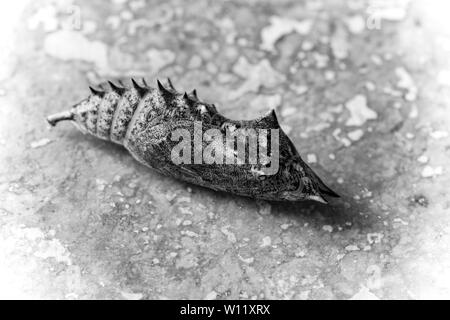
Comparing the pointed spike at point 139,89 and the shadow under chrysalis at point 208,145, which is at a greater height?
the pointed spike at point 139,89

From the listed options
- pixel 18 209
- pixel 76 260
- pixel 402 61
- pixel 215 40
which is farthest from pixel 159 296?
pixel 402 61

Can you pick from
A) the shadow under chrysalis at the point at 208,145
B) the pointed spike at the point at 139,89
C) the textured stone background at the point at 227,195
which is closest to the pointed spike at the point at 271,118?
the shadow under chrysalis at the point at 208,145

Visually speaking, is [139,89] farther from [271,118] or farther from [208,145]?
[271,118]

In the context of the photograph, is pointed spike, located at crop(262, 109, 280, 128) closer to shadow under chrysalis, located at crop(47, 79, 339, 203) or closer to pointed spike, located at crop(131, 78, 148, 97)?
shadow under chrysalis, located at crop(47, 79, 339, 203)

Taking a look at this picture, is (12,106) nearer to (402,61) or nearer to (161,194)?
(161,194)

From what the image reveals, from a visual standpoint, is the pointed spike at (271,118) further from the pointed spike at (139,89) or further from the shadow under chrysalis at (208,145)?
the pointed spike at (139,89)

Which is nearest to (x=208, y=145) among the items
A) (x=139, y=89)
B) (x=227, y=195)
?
(x=227, y=195)
